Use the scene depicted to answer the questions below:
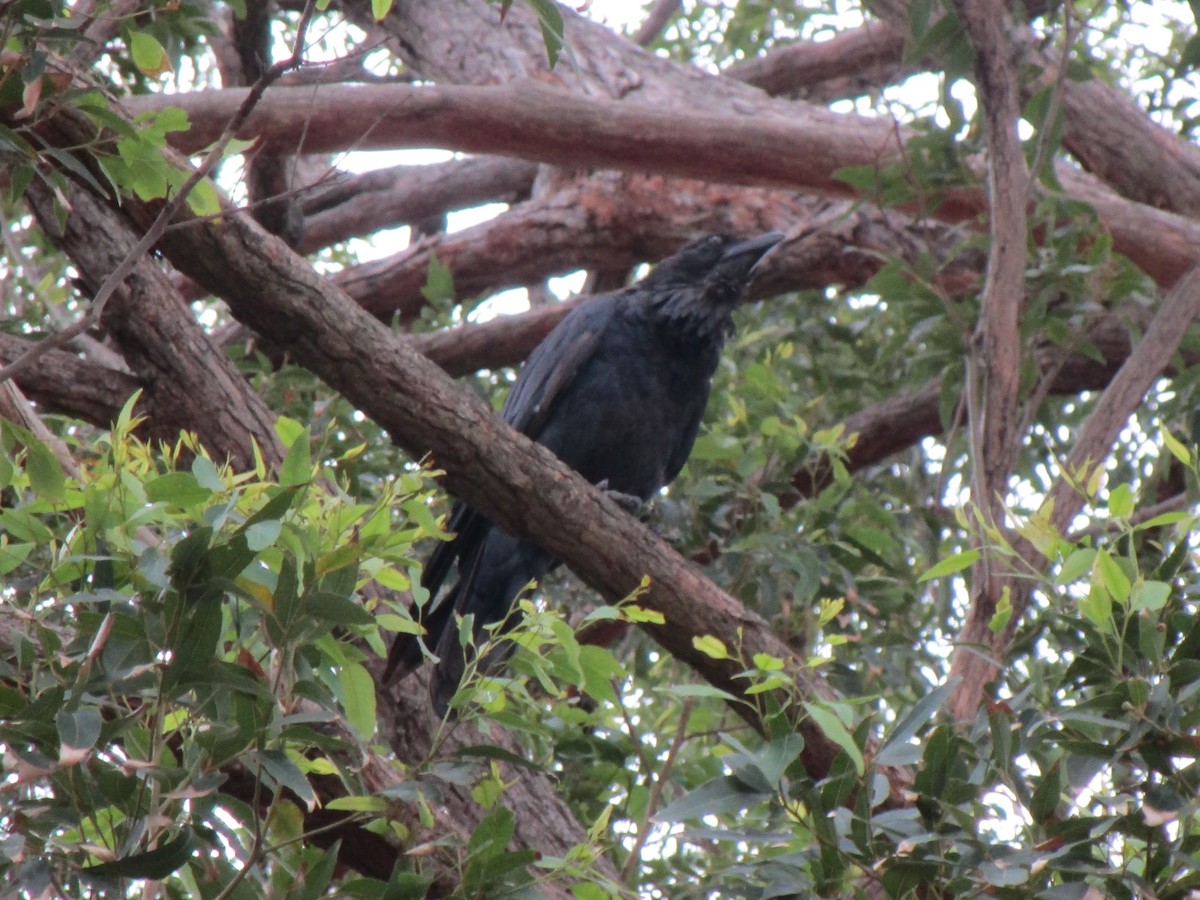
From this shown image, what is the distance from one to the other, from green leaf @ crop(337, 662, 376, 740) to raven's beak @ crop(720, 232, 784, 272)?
3.36 m

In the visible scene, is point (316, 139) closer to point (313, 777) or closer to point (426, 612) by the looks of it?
point (426, 612)

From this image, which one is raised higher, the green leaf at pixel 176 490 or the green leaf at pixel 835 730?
the green leaf at pixel 176 490

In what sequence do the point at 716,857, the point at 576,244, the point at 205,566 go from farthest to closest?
the point at 576,244 < the point at 716,857 < the point at 205,566

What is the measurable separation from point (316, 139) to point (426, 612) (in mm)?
1580

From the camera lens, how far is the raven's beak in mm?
5152

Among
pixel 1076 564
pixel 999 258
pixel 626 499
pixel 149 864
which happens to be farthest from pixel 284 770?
pixel 626 499

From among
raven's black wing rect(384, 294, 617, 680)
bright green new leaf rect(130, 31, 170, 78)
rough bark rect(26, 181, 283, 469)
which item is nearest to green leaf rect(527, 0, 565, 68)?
bright green new leaf rect(130, 31, 170, 78)

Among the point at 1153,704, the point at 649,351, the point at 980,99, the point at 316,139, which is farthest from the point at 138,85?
the point at 1153,704

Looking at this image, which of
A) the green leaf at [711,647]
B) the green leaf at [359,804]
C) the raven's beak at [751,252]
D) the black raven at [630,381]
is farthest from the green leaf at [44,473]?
the raven's beak at [751,252]

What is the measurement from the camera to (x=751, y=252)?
516 centimetres

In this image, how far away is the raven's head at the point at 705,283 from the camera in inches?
A: 194

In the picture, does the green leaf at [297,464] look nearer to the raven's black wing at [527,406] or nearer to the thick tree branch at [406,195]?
the raven's black wing at [527,406]

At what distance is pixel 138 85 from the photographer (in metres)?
4.64

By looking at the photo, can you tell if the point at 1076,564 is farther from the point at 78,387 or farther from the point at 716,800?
the point at 78,387
